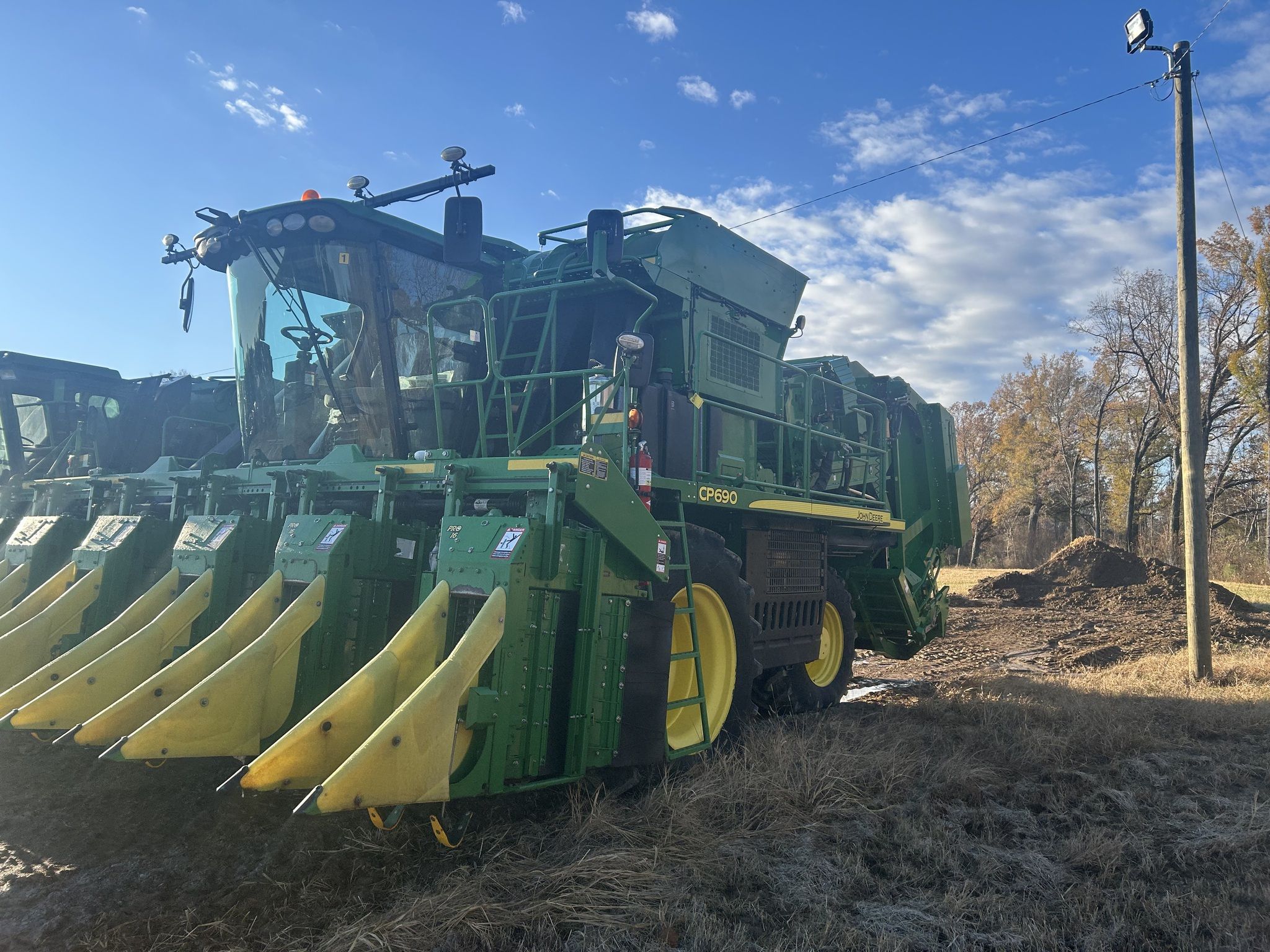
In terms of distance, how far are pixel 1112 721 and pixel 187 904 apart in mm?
6104

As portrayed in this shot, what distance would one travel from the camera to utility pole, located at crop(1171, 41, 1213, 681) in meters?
8.73

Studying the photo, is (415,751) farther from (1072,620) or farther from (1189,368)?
(1072,620)

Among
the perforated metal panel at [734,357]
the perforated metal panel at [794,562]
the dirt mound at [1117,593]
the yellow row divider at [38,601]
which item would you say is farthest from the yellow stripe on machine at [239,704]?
the dirt mound at [1117,593]

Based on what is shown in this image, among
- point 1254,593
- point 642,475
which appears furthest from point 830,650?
point 1254,593

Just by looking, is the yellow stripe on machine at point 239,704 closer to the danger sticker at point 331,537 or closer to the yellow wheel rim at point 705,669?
the danger sticker at point 331,537

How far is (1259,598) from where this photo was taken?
17484 mm

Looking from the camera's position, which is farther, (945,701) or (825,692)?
(825,692)

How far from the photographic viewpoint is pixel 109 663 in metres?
4.55

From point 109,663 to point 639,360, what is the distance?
A: 345 cm

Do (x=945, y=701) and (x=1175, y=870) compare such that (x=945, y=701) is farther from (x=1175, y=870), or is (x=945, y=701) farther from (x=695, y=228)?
(x=695, y=228)

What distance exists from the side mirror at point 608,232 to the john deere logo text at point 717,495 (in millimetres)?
1583

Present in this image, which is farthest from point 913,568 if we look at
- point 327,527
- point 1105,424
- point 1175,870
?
point 1105,424

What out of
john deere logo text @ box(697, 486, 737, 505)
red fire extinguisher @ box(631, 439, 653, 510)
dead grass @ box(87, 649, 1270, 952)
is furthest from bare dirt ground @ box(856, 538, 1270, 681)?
red fire extinguisher @ box(631, 439, 653, 510)

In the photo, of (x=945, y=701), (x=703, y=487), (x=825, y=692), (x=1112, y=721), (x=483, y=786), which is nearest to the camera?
(x=483, y=786)
